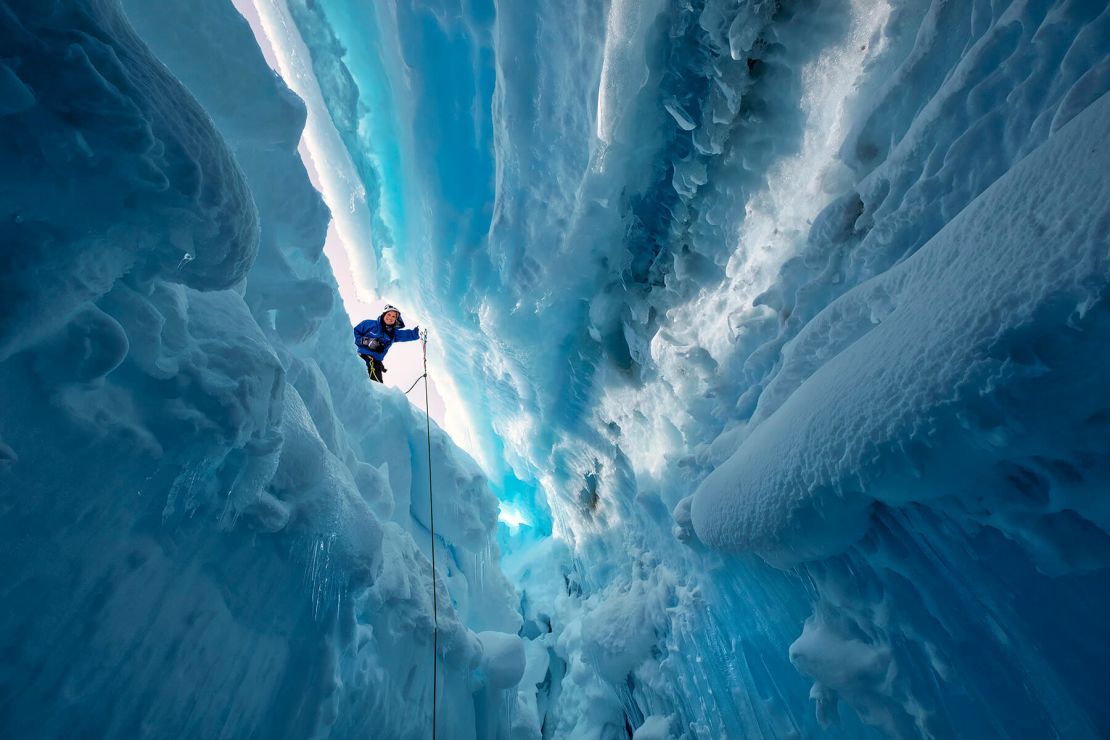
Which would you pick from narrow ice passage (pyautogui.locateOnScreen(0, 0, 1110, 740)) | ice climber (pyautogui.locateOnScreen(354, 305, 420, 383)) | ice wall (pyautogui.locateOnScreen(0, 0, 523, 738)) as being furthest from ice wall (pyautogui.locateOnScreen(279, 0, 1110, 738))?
ice wall (pyautogui.locateOnScreen(0, 0, 523, 738))

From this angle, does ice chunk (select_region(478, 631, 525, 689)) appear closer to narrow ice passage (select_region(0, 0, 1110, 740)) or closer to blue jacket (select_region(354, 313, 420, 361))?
narrow ice passage (select_region(0, 0, 1110, 740))

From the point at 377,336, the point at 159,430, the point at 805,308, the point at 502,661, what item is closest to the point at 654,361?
the point at 805,308

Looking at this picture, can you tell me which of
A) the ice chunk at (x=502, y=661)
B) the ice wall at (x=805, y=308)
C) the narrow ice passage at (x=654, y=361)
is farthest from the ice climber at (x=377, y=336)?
the ice chunk at (x=502, y=661)

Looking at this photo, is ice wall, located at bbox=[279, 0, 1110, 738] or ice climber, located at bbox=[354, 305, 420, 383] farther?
ice climber, located at bbox=[354, 305, 420, 383]

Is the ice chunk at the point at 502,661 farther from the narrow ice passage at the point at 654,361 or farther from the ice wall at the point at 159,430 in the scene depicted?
the ice wall at the point at 159,430

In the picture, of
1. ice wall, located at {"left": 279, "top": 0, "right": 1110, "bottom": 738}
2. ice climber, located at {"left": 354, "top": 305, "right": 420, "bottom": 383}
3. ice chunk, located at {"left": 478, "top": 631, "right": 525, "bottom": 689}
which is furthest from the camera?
ice climber, located at {"left": 354, "top": 305, "right": 420, "bottom": 383}

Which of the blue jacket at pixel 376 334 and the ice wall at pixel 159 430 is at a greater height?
the blue jacket at pixel 376 334
